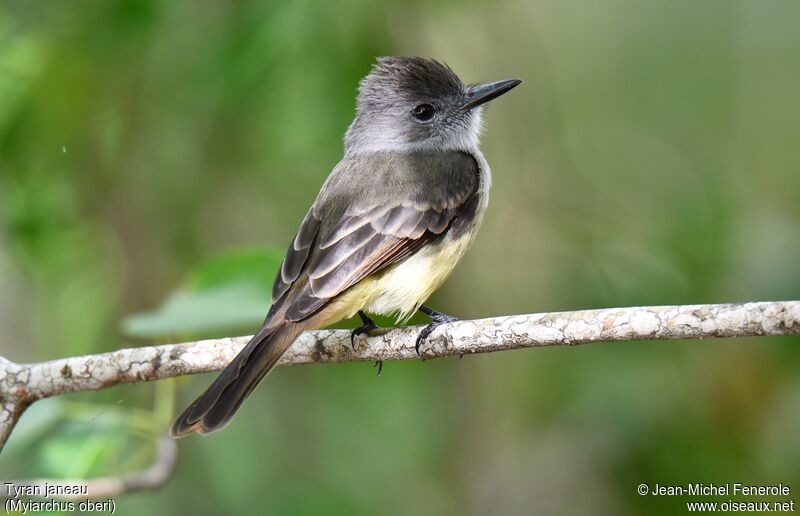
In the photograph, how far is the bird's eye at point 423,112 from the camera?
4.93m

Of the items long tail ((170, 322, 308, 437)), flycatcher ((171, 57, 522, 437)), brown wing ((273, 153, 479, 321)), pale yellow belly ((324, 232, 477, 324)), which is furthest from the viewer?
pale yellow belly ((324, 232, 477, 324))

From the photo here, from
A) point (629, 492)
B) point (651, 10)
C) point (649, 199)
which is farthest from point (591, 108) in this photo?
point (629, 492)

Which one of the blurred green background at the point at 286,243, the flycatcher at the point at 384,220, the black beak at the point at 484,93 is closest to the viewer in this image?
the flycatcher at the point at 384,220

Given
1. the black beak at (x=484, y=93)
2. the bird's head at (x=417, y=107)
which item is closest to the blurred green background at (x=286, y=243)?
the bird's head at (x=417, y=107)

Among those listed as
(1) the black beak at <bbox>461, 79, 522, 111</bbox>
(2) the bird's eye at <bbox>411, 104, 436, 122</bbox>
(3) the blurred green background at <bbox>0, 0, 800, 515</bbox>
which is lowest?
(3) the blurred green background at <bbox>0, 0, 800, 515</bbox>

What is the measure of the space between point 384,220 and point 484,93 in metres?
1.21

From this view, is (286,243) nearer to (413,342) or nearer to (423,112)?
(423,112)

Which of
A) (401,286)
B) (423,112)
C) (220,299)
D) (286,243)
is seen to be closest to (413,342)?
(401,286)

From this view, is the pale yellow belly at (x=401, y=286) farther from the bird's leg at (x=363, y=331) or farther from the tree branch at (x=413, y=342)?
the tree branch at (x=413, y=342)

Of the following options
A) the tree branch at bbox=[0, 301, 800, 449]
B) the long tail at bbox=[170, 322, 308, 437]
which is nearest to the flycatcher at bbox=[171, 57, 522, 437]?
the long tail at bbox=[170, 322, 308, 437]

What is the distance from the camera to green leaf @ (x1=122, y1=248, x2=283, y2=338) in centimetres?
362

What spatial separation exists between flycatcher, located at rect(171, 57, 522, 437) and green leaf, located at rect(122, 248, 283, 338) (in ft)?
0.26

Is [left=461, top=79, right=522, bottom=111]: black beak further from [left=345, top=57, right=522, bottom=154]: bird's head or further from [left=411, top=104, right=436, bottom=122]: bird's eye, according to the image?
[left=411, top=104, right=436, bottom=122]: bird's eye

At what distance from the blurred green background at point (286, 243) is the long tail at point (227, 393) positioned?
0.72ft
